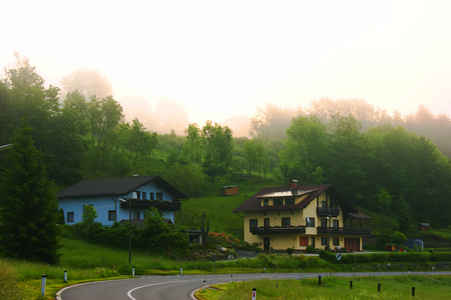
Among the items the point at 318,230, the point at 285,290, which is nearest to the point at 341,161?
the point at 318,230

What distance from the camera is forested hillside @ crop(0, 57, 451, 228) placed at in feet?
277

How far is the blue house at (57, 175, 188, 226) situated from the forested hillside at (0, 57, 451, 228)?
18688 mm

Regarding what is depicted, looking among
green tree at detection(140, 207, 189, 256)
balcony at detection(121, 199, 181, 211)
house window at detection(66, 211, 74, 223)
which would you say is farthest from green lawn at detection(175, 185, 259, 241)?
green tree at detection(140, 207, 189, 256)

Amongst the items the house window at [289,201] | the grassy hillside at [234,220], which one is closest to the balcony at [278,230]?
the house window at [289,201]

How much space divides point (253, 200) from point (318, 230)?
39.9ft

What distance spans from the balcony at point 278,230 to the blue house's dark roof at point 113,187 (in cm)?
1240

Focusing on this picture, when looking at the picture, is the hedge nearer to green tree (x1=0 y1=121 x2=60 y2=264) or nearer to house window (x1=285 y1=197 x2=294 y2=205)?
house window (x1=285 y1=197 x2=294 y2=205)

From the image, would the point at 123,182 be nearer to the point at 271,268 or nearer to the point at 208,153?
the point at 271,268

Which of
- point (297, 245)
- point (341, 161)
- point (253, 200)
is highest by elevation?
point (341, 161)

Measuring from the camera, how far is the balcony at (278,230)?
64075 millimetres

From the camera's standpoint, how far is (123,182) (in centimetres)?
6291

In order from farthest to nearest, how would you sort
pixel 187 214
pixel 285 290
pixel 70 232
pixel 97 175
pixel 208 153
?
1. pixel 208 153
2. pixel 97 175
3. pixel 187 214
4. pixel 70 232
5. pixel 285 290

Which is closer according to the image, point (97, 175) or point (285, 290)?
point (285, 290)

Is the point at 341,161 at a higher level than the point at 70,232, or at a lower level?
higher
